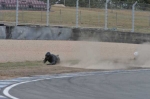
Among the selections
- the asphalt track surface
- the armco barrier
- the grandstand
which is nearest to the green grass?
the grandstand

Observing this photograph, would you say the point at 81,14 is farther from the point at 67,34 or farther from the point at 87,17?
the point at 67,34

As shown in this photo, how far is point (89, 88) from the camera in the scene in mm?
14656

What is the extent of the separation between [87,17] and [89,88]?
29.2 m

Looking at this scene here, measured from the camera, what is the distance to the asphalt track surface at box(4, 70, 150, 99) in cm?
1290

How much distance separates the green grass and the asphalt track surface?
61.1ft

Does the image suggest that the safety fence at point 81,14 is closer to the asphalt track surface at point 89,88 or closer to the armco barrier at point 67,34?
the armco barrier at point 67,34

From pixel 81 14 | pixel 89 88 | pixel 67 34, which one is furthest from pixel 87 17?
pixel 89 88

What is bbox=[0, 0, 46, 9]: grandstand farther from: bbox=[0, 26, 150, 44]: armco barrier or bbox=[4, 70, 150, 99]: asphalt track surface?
bbox=[4, 70, 150, 99]: asphalt track surface

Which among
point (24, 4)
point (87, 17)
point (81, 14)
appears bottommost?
point (87, 17)

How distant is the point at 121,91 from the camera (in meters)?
14.1

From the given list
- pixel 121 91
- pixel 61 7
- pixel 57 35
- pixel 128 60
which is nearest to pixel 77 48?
pixel 57 35

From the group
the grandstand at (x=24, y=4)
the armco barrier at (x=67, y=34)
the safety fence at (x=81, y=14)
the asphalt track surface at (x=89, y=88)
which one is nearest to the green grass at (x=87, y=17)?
the safety fence at (x=81, y=14)

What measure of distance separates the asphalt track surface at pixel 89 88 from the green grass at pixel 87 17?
18626 mm

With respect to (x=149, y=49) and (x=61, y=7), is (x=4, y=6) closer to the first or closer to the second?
(x=61, y=7)
